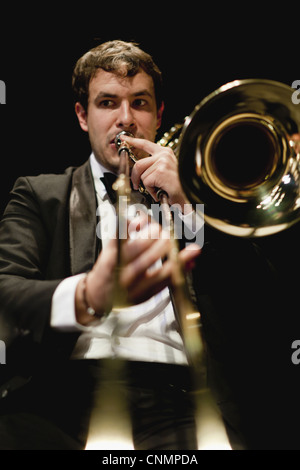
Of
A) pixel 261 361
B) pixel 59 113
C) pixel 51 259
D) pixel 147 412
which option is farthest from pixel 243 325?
pixel 59 113

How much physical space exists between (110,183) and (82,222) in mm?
273

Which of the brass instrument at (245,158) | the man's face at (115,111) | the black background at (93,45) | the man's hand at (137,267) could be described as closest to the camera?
the man's hand at (137,267)

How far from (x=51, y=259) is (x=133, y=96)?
0.97 m

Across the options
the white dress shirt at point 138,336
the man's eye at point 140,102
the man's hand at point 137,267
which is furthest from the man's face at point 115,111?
→ the man's hand at point 137,267

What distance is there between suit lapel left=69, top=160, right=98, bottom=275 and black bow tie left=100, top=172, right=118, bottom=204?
0.07m

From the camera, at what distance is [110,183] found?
193 cm

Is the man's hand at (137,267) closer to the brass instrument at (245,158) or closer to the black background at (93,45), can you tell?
the brass instrument at (245,158)

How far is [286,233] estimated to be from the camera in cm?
178

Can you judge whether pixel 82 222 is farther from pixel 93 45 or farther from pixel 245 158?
pixel 93 45

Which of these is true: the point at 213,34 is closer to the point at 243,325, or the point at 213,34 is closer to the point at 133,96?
the point at 133,96

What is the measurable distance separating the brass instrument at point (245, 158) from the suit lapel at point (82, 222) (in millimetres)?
481

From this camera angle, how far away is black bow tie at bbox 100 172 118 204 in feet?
6.26

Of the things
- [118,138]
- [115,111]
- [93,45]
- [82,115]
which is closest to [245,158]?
[118,138]

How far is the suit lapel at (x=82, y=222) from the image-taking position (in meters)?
1.66
